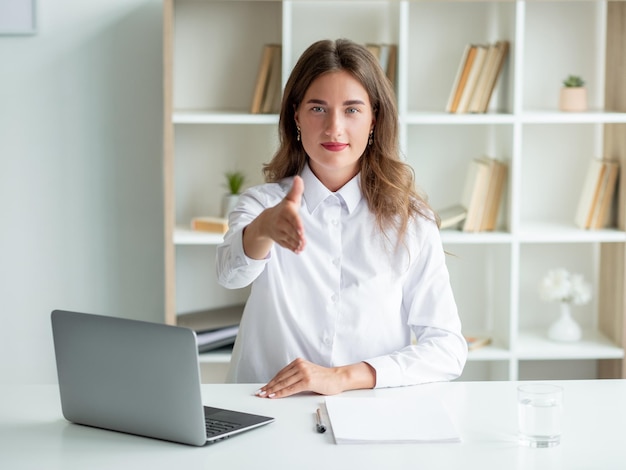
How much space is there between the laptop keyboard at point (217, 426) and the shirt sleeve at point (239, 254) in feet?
1.30

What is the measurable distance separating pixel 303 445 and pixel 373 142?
899mm

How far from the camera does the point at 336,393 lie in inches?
74.1

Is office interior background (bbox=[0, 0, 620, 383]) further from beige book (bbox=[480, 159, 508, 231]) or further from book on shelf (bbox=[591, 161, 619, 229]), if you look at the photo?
book on shelf (bbox=[591, 161, 619, 229])

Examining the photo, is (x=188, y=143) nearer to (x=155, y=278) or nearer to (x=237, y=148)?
(x=237, y=148)

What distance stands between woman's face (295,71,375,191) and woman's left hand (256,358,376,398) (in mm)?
480

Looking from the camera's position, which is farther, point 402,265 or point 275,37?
point 275,37

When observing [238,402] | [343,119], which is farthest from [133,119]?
[238,402]

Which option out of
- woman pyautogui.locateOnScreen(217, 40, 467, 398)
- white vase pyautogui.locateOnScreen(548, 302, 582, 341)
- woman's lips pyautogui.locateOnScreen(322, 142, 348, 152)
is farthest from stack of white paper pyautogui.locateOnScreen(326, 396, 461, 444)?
white vase pyautogui.locateOnScreen(548, 302, 582, 341)

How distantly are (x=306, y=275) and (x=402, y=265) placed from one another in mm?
218

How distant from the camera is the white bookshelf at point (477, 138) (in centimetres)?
342

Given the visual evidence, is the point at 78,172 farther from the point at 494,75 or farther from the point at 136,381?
the point at 136,381

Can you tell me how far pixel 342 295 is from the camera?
214 centimetres

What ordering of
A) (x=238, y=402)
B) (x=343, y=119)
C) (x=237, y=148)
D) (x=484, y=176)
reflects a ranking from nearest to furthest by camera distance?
(x=238, y=402)
(x=343, y=119)
(x=484, y=176)
(x=237, y=148)

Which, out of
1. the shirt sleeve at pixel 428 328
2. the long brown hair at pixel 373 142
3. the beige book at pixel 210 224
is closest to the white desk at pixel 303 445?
the shirt sleeve at pixel 428 328
